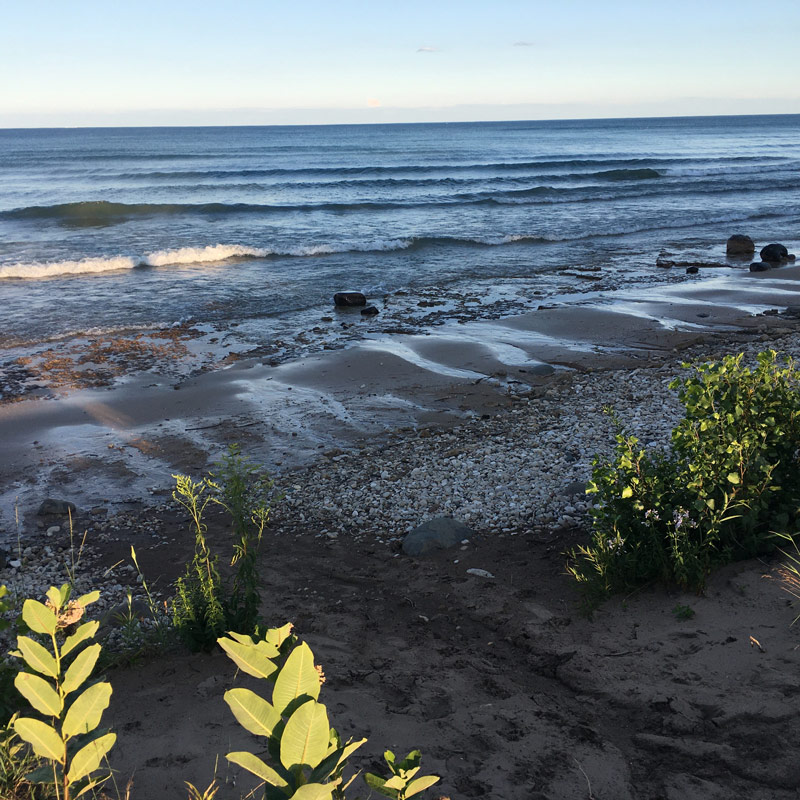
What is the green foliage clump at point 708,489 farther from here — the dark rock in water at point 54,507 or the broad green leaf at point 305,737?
the dark rock in water at point 54,507

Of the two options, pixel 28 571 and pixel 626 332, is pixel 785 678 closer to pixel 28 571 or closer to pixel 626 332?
pixel 28 571

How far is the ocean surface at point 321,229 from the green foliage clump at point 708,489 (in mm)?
9365


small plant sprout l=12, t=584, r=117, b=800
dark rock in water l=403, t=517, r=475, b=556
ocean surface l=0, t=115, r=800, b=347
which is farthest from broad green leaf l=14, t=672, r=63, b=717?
ocean surface l=0, t=115, r=800, b=347

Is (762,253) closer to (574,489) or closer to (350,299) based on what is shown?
(350,299)

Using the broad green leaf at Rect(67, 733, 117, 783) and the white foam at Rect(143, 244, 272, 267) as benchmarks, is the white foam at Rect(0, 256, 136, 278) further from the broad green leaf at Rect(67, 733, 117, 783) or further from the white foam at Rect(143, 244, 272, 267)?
the broad green leaf at Rect(67, 733, 117, 783)

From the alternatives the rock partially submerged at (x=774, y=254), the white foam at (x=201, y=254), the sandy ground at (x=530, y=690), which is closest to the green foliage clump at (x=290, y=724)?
the sandy ground at (x=530, y=690)

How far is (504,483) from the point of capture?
251 inches

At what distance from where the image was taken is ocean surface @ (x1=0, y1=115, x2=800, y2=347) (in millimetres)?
15773

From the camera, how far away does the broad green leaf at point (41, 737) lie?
160 centimetres

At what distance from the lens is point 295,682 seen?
52.5 inches

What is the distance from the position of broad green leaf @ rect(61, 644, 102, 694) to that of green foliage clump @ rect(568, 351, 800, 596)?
306cm

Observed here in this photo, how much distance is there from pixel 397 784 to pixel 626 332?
447 inches

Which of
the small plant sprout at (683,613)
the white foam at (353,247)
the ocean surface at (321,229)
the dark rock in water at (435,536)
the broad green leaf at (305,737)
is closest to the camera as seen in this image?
the broad green leaf at (305,737)

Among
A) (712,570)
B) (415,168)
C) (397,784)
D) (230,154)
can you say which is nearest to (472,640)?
(712,570)
